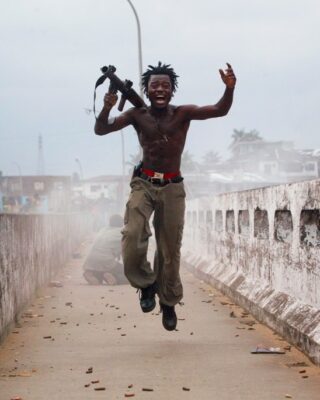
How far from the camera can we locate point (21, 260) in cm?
1023

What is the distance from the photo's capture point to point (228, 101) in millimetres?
6523

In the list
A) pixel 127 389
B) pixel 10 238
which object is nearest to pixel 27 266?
pixel 10 238

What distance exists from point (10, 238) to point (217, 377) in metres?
3.76

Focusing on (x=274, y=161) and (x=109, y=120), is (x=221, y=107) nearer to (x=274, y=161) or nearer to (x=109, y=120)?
(x=109, y=120)

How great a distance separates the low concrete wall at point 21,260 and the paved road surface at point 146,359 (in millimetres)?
281

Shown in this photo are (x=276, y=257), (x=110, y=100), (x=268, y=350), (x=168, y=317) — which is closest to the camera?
(x=110, y=100)

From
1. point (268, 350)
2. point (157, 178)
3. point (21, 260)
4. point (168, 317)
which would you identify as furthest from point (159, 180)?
point (21, 260)

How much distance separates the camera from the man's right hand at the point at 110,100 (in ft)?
20.7

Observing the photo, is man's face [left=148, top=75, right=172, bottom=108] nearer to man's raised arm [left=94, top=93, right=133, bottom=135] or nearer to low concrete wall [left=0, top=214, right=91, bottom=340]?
man's raised arm [left=94, top=93, right=133, bottom=135]

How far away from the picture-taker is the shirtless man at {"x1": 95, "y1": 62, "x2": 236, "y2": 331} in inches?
263

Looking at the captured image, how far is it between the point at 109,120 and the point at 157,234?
117 cm

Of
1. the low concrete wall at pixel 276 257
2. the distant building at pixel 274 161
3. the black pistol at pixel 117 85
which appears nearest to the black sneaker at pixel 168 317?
the low concrete wall at pixel 276 257

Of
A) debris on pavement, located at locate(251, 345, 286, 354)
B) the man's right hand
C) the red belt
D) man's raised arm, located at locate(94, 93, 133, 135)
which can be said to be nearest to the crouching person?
debris on pavement, located at locate(251, 345, 286, 354)

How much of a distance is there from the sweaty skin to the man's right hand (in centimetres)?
23
